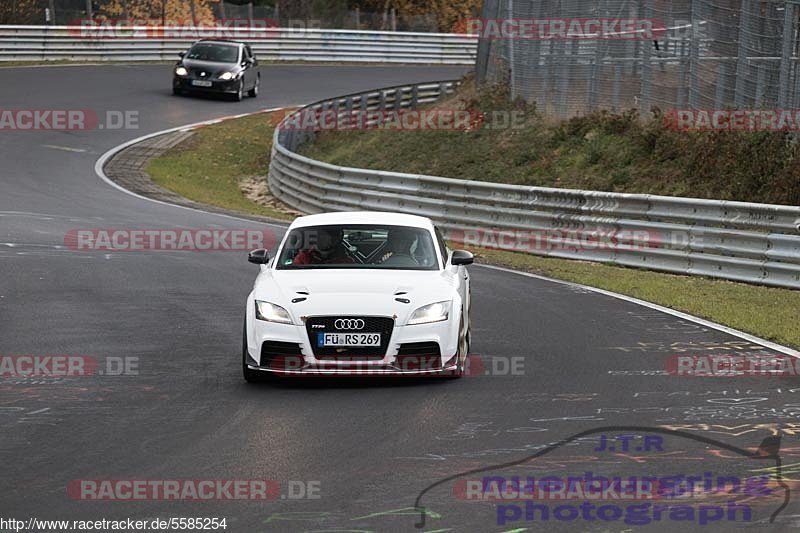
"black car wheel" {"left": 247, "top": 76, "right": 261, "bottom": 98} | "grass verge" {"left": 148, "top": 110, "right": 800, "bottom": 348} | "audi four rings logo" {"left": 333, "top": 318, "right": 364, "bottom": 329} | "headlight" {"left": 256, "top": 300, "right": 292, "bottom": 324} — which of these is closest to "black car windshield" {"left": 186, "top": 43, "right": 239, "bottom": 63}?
"black car wheel" {"left": 247, "top": 76, "right": 261, "bottom": 98}

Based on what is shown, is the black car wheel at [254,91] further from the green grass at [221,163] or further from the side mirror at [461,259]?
the side mirror at [461,259]

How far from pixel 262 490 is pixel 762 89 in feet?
58.9

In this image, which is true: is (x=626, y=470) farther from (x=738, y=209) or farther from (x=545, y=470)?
(x=738, y=209)

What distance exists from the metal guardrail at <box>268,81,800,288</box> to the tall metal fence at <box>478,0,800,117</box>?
13.4ft

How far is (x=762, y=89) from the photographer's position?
23.6 m

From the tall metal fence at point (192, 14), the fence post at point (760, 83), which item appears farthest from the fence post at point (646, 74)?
the tall metal fence at point (192, 14)

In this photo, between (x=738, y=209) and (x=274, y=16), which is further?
(x=274, y=16)

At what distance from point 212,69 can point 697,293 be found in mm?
28680

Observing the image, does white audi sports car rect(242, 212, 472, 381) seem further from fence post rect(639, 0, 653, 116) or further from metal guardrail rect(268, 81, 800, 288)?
fence post rect(639, 0, 653, 116)

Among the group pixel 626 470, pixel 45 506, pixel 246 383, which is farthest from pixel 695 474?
pixel 246 383

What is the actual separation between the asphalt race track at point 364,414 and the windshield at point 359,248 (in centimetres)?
108

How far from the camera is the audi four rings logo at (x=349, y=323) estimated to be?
35.9 feet

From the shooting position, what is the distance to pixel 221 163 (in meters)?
36.3

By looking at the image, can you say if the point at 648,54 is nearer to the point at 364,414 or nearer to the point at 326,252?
the point at 326,252
